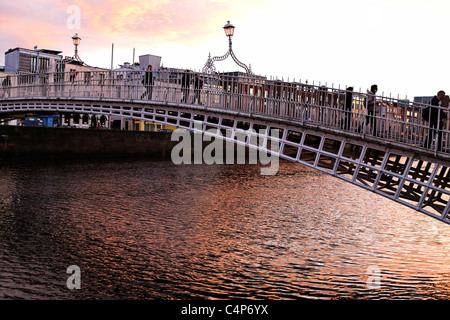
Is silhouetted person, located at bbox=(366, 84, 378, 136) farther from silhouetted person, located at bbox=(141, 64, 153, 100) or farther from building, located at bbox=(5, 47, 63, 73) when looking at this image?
building, located at bbox=(5, 47, 63, 73)

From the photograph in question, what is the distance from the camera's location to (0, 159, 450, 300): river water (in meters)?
8.45

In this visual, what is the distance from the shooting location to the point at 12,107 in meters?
24.7

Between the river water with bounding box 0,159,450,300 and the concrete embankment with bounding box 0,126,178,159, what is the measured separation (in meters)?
10.2

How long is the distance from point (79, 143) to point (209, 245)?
26.2 m

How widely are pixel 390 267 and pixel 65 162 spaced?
26.4m

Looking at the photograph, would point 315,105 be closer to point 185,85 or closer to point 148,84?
point 185,85

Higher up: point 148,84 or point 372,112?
point 148,84

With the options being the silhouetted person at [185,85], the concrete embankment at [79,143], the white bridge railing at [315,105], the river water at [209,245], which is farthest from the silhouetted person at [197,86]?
the concrete embankment at [79,143]

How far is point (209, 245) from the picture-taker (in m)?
11.4

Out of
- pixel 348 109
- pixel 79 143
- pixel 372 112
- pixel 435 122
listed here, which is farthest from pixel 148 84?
pixel 79 143

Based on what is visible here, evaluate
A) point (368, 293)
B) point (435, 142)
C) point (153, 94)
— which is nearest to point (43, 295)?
point (368, 293)

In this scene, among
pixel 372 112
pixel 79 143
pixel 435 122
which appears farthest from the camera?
pixel 79 143

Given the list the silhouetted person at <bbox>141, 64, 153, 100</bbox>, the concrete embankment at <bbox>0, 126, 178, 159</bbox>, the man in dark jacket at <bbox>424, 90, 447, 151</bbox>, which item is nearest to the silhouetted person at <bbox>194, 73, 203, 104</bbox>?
the silhouetted person at <bbox>141, 64, 153, 100</bbox>
